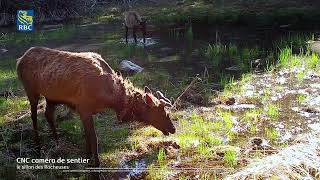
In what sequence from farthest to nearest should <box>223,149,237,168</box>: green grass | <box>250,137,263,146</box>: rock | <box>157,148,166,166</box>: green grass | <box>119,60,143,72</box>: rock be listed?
<box>119,60,143,72</box>: rock → <box>250,137,263,146</box>: rock → <box>157,148,166,166</box>: green grass → <box>223,149,237,168</box>: green grass

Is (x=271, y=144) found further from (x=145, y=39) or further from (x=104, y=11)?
(x=104, y=11)

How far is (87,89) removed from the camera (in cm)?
682

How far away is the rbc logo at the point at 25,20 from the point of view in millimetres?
20984

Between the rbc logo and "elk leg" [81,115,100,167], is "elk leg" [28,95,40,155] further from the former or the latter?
the rbc logo

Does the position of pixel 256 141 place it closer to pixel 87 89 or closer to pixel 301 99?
pixel 301 99

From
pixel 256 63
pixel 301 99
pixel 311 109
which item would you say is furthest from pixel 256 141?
pixel 256 63

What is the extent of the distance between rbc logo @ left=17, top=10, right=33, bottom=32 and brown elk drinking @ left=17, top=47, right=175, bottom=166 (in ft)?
45.0

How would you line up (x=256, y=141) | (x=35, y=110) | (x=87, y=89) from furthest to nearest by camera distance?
(x=256, y=141)
(x=35, y=110)
(x=87, y=89)

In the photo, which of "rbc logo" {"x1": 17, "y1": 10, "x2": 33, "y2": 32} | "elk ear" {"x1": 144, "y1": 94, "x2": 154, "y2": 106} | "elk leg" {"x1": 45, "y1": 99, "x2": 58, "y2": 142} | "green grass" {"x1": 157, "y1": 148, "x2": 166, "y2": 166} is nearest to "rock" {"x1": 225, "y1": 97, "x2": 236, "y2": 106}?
"green grass" {"x1": 157, "y1": 148, "x2": 166, "y2": 166}

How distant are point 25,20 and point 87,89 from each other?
1747cm

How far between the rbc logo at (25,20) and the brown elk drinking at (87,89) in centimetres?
1371

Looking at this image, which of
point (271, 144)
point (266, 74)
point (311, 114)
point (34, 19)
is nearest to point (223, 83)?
point (266, 74)

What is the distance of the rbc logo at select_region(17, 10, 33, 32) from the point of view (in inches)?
826

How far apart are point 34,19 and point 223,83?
1374 centimetres
